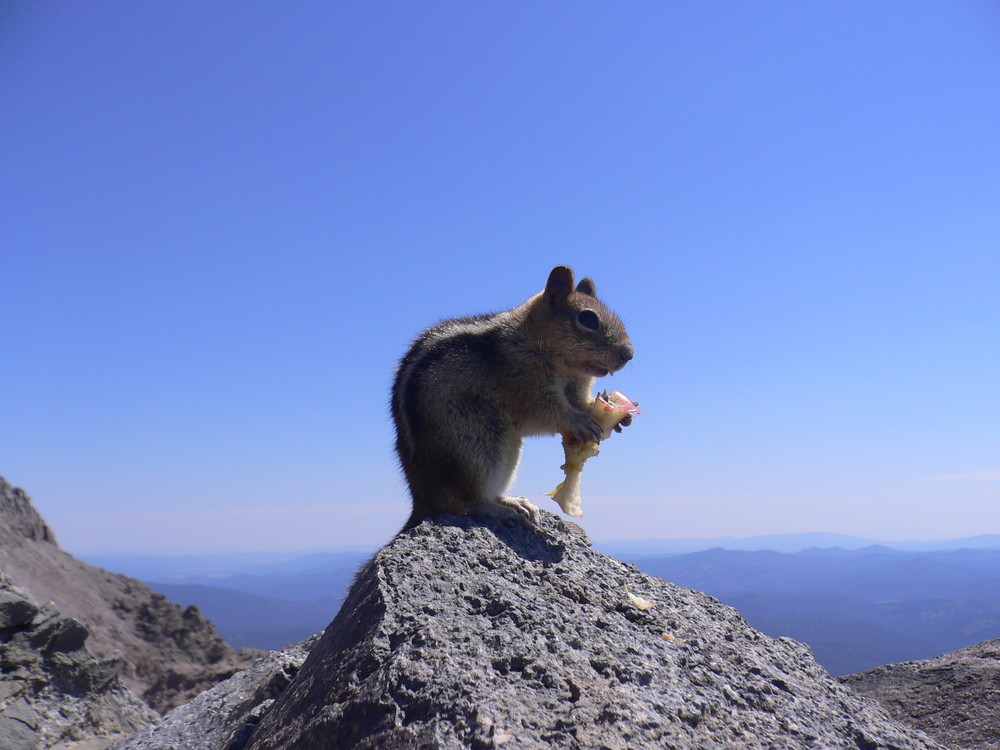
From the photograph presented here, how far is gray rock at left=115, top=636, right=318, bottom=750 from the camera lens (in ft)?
14.4

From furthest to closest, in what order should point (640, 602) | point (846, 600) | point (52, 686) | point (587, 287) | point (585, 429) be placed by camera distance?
point (846, 600) < point (587, 287) < point (52, 686) < point (585, 429) < point (640, 602)

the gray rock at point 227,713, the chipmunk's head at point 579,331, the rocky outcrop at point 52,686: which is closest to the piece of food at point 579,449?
the chipmunk's head at point 579,331

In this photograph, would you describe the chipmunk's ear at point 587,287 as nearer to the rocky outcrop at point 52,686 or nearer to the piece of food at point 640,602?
the piece of food at point 640,602

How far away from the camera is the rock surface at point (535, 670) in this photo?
8.90ft

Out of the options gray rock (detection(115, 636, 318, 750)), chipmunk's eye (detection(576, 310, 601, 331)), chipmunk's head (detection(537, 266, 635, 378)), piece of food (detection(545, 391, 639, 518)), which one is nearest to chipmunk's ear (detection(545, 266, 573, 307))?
chipmunk's head (detection(537, 266, 635, 378))

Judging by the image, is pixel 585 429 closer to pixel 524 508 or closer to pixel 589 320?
pixel 524 508

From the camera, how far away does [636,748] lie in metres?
2.63

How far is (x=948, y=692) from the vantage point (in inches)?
202

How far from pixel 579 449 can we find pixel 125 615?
46.1 ft

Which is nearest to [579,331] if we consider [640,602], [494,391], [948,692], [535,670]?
[494,391]

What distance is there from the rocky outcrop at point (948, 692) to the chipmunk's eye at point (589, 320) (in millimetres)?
3821

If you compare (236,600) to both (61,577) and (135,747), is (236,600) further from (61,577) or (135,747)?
(135,747)

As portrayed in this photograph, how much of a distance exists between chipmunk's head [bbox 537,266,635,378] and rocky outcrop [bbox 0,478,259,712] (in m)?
9.77

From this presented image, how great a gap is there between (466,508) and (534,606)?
5.04 feet
